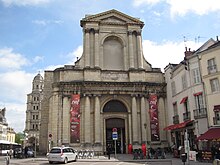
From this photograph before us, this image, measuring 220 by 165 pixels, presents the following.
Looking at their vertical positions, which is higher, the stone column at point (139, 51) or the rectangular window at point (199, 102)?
the stone column at point (139, 51)

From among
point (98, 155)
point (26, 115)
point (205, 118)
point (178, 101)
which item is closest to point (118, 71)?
point (178, 101)

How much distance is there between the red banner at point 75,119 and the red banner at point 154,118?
9322 mm

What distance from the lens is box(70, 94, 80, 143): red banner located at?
31484 millimetres

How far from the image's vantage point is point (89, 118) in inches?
1271

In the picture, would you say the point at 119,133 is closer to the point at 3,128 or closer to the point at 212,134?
the point at 212,134

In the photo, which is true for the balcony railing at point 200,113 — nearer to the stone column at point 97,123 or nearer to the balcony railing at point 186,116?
the balcony railing at point 186,116

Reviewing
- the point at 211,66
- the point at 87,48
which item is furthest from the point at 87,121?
the point at 211,66

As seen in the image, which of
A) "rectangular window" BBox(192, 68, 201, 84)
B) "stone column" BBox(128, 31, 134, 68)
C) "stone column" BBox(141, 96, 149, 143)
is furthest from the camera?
"stone column" BBox(128, 31, 134, 68)

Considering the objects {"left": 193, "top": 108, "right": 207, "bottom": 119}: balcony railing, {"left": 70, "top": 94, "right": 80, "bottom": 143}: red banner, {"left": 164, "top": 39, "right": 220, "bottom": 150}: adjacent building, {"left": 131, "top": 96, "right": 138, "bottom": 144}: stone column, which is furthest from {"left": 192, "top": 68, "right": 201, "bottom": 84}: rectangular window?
{"left": 70, "top": 94, "right": 80, "bottom": 143}: red banner

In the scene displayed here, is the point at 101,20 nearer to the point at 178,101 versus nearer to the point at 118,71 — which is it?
the point at 118,71

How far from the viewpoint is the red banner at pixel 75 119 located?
31484mm

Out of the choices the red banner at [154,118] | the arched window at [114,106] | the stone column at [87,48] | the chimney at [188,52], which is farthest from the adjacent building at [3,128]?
the chimney at [188,52]

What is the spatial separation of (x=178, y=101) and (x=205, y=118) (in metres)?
6.27

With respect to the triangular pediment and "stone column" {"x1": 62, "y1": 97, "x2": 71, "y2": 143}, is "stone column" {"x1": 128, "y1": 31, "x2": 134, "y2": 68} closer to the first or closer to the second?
the triangular pediment
